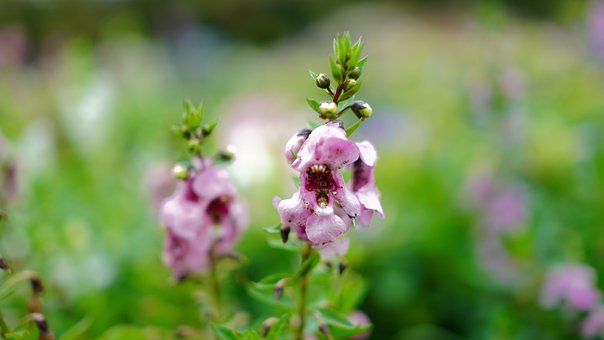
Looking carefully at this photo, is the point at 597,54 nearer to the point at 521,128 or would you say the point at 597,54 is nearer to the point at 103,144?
the point at 521,128

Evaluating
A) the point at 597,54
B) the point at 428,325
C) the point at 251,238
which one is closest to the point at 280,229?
the point at 428,325

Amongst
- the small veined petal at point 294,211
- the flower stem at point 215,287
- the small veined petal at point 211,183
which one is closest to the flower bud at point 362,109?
the small veined petal at point 294,211

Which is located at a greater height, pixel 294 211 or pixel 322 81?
pixel 322 81

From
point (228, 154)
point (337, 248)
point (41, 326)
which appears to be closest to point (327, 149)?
point (337, 248)

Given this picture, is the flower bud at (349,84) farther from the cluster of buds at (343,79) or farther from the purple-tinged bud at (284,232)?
the purple-tinged bud at (284,232)

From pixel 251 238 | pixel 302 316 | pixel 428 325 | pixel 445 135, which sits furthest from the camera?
pixel 445 135

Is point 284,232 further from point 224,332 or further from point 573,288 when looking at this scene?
point 573,288
